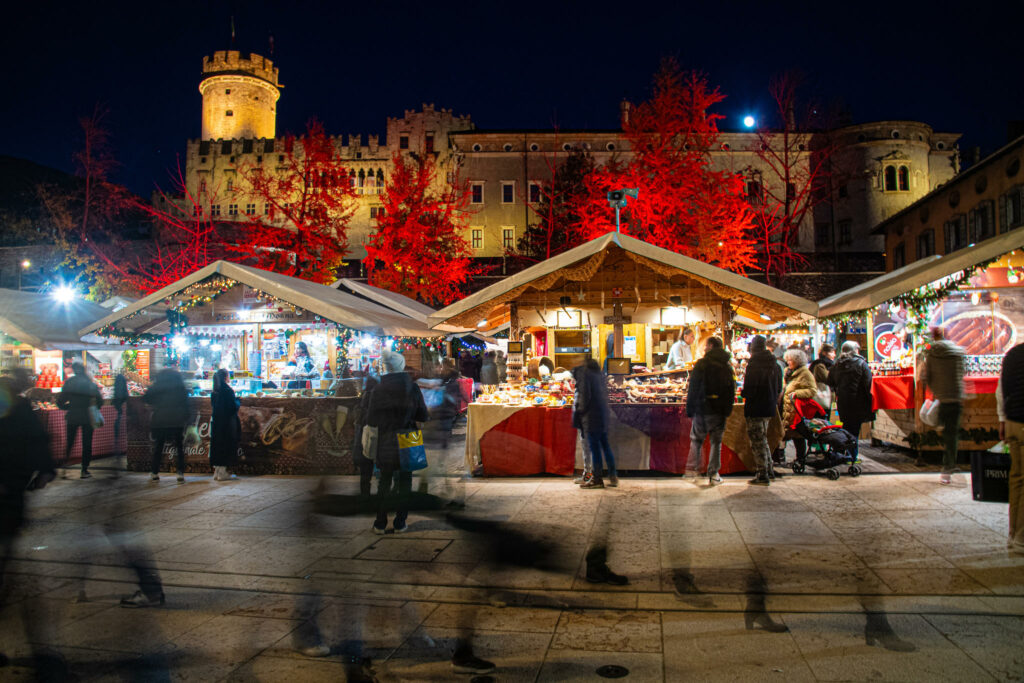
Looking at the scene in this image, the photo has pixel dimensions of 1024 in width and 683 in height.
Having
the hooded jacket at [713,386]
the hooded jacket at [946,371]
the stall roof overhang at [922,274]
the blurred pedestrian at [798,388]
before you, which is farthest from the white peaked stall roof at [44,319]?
the hooded jacket at [946,371]

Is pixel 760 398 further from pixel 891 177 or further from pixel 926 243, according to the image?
pixel 891 177

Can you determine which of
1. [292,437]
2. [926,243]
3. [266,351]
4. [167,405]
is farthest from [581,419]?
A: [926,243]

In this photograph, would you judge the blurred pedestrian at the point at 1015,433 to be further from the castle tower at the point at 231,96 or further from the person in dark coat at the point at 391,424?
the castle tower at the point at 231,96

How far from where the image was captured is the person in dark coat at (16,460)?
421cm

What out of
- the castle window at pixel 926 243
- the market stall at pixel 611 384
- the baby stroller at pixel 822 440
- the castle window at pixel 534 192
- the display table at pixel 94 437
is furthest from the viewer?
the castle window at pixel 534 192

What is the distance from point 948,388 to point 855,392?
5.19ft

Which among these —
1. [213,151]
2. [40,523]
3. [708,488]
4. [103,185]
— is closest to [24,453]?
[40,523]

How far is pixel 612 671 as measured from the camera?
3.37 m

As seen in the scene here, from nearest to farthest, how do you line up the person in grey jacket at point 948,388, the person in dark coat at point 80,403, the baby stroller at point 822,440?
the person in grey jacket at point 948,388
the baby stroller at point 822,440
the person in dark coat at point 80,403

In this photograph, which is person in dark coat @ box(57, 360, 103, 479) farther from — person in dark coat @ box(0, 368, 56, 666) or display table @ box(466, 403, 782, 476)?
display table @ box(466, 403, 782, 476)

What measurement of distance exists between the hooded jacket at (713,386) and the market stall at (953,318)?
3.58 meters

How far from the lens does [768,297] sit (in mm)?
9445

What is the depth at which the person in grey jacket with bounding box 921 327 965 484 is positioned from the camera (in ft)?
24.9

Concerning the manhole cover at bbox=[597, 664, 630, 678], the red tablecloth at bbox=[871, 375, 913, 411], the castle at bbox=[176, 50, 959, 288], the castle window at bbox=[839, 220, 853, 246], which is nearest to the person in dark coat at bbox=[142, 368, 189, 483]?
the manhole cover at bbox=[597, 664, 630, 678]
